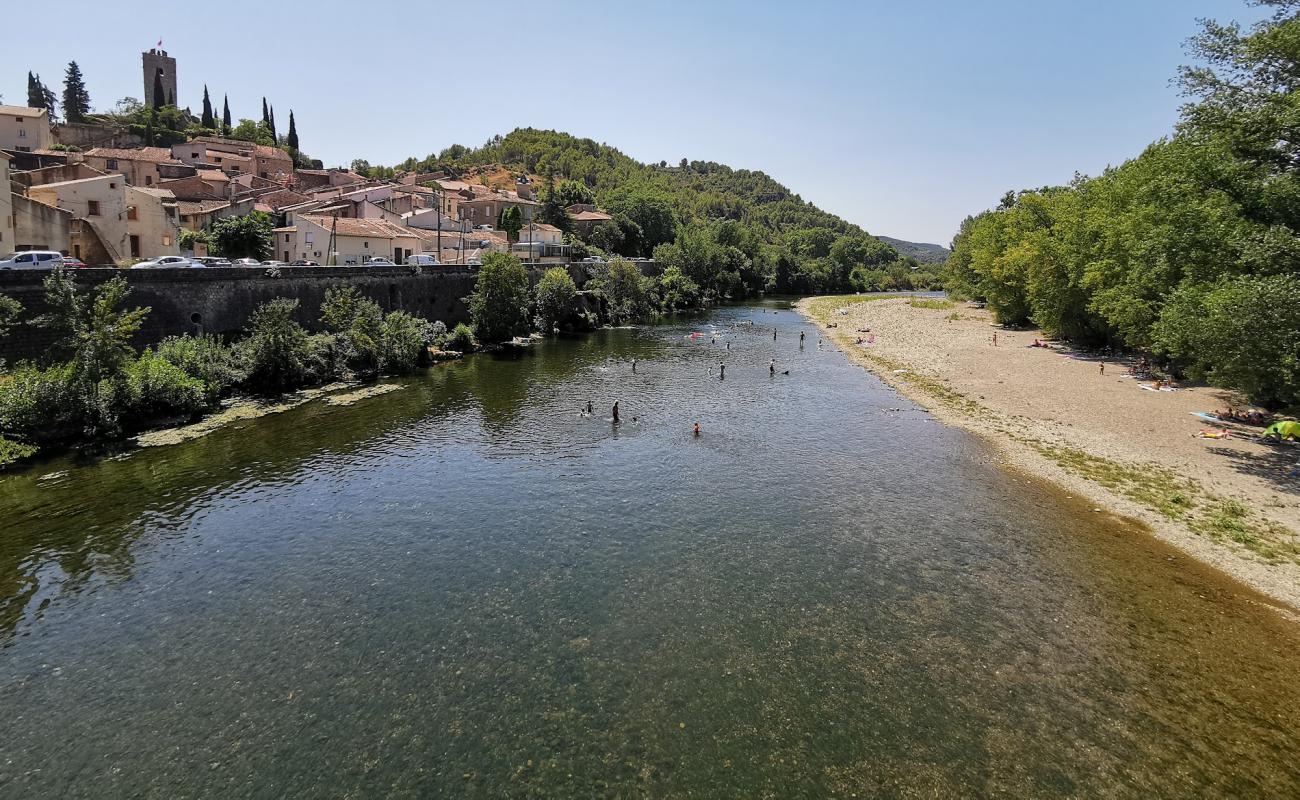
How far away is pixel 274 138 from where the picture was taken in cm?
12469

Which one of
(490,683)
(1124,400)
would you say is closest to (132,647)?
(490,683)

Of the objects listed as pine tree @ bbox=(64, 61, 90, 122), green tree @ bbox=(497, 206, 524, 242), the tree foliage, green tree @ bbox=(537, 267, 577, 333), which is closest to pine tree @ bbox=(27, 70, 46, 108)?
pine tree @ bbox=(64, 61, 90, 122)

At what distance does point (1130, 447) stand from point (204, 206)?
84261mm

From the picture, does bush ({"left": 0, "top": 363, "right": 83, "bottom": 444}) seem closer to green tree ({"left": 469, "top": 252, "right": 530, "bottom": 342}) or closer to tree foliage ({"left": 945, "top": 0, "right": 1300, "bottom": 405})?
green tree ({"left": 469, "top": 252, "right": 530, "bottom": 342})

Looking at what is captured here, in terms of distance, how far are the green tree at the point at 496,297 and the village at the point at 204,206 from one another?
724 centimetres

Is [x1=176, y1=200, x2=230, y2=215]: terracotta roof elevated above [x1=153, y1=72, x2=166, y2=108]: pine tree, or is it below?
below

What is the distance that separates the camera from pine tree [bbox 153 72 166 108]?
117 m

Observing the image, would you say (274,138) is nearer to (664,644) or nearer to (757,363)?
(757,363)

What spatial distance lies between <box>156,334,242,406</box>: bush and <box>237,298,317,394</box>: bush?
0.83 metres

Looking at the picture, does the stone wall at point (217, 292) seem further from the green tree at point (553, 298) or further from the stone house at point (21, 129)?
the stone house at point (21, 129)

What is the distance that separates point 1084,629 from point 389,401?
32490mm

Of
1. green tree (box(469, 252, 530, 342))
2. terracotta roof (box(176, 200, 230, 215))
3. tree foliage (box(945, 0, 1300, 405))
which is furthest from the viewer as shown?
terracotta roof (box(176, 200, 230, 215))

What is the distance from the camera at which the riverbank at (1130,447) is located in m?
18.7

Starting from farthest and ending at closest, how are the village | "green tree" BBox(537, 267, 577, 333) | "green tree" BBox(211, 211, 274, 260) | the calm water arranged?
"green tree" BBox(537, 267, 577, 333) → "green tree" BBox(211, 211, 274, 260) → the village → the calm water
